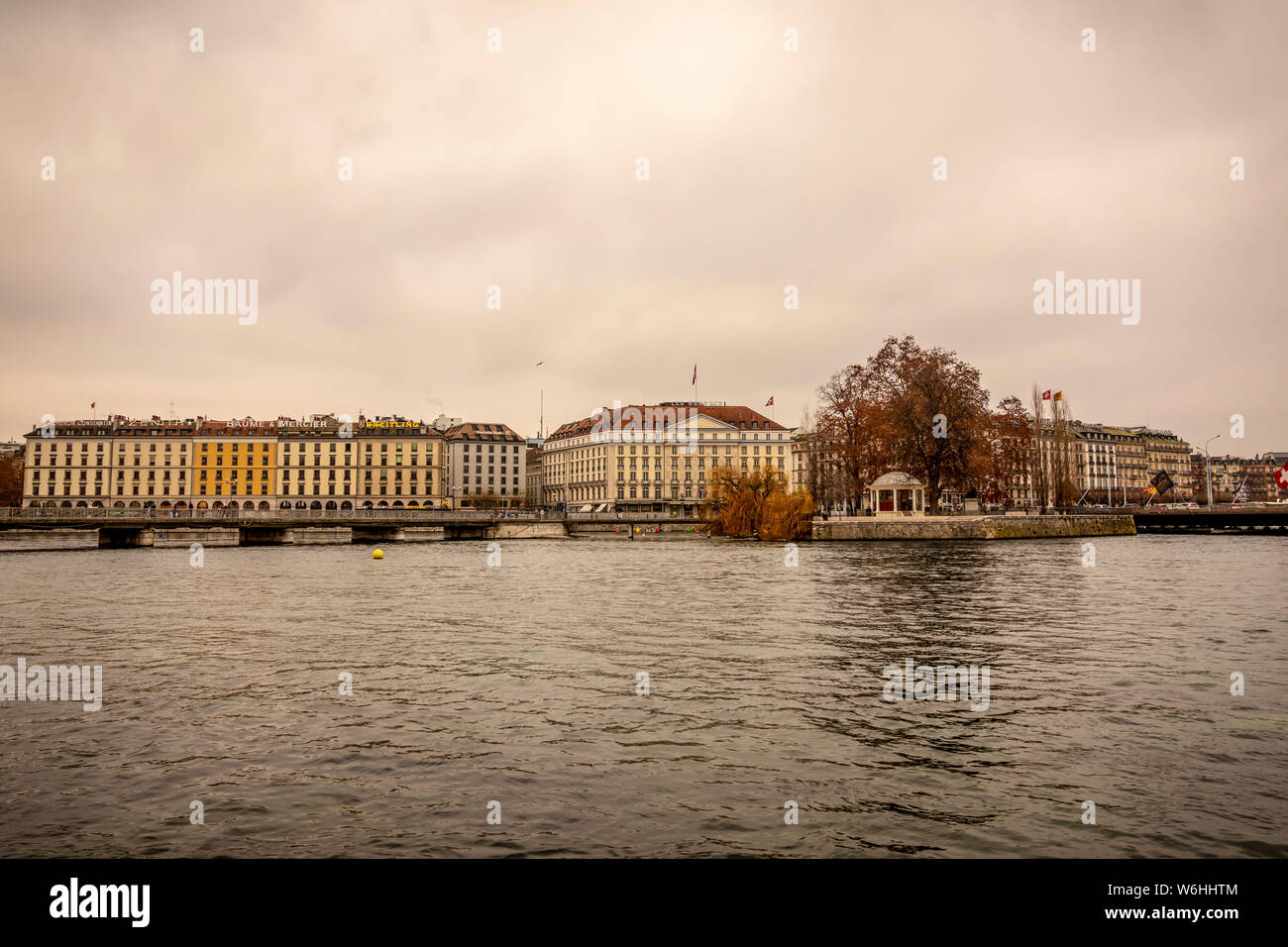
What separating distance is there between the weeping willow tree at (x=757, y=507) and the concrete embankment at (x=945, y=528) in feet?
7.27

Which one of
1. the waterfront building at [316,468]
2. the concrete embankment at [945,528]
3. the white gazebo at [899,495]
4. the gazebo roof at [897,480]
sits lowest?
the concrete embankment at [945,528]

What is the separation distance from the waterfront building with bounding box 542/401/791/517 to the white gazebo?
87237mm

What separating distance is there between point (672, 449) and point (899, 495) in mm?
93403

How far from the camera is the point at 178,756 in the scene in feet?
34.0

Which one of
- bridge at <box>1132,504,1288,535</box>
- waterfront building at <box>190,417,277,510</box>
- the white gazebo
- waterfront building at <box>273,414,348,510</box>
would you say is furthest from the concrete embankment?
waterfront building at <box>190,417,277,510</box>

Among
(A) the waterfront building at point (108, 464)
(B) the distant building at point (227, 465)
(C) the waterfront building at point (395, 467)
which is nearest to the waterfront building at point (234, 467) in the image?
(B) the distant building at point (227, 465)

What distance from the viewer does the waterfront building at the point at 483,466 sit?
178750mm

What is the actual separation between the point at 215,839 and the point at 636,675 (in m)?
8.32

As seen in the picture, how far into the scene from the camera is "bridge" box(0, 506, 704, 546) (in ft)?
256

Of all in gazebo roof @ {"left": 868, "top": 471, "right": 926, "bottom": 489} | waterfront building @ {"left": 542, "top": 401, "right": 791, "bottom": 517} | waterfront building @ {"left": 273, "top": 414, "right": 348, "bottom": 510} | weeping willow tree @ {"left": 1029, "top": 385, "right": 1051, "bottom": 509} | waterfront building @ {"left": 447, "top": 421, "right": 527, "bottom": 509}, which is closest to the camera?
gazebo roof @ {"left": 868, "top": 471, "right": 926, "bottom": 489}

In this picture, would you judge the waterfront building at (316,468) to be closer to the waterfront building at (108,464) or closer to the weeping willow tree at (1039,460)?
the waterfront building at (108,464)

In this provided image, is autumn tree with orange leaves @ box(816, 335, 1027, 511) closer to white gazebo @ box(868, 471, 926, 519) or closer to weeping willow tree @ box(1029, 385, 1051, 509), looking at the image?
white gazebo @ box(868, 471, 926, 519)

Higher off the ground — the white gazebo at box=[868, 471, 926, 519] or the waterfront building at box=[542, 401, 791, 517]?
the waterfront building at box=[542, 401, 791, 517]
